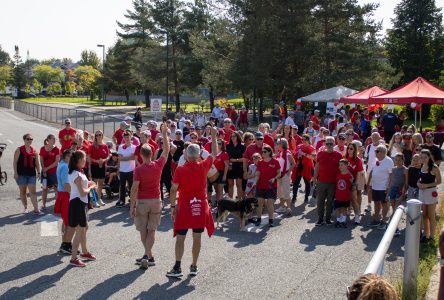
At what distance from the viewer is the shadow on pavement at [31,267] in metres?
7.36

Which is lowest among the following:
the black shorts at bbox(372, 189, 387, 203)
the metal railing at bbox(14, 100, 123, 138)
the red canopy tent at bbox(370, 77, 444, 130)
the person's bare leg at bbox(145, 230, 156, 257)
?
the person's bare leg at bbox(145, 230, 156, 257)

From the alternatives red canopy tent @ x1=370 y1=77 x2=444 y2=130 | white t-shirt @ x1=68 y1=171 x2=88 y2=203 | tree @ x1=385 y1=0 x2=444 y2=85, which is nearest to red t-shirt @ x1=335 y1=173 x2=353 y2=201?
white t-shirt @ x1=68 y1=171 x2=88 y2=203

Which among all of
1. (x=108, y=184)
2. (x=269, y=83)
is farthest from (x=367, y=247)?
(x=269, y=83)

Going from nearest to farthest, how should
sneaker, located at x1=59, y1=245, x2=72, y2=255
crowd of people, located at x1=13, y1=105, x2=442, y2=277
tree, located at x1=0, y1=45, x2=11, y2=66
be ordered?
crowd of people, located at x1=13, y1=105, x2=442, y2=277 → sneaker, located at x1=59, y1=245, x2=72, y2=255 → tree, located at x1=0, y1=45, x2=11, y2=66

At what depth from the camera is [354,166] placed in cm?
1070

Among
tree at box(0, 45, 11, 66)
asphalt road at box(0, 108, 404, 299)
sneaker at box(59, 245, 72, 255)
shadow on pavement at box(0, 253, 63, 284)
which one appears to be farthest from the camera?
tree at box(0, 45, 11, 66)

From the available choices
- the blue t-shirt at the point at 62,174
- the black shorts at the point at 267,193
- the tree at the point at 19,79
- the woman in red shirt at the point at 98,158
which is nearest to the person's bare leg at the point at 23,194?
the woman in red shirt at the point at 98,158

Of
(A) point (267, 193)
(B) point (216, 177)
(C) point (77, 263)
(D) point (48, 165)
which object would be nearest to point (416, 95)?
(A) point (267, 193)

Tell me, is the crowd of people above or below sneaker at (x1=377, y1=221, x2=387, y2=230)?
above

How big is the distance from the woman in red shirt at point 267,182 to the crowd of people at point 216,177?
2cm

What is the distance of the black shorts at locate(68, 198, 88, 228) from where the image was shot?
7828mm

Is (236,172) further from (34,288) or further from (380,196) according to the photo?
(34,288)

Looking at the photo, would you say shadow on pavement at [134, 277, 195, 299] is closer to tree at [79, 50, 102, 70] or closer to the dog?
the dog

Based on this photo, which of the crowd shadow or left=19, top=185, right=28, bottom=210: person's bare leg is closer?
the crowd shadow
